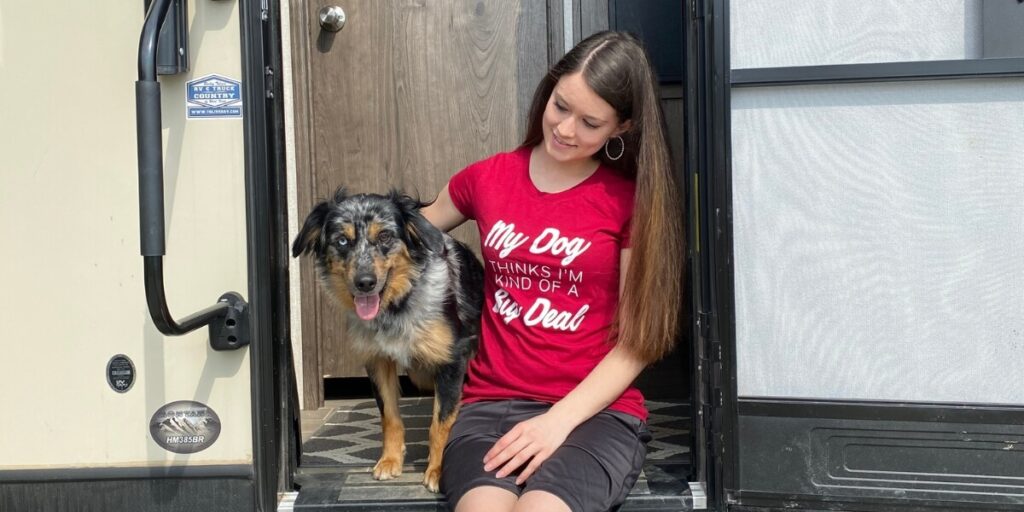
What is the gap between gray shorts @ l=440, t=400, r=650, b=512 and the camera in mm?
2080

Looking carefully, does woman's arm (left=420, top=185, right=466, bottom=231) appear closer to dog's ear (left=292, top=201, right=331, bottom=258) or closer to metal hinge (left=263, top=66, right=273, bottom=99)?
A: dog's ear (left=292, top=201, right=331, bottom=258)

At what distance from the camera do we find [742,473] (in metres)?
2.41

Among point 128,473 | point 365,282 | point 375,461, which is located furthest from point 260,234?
point 375,461

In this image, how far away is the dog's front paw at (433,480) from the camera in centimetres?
258

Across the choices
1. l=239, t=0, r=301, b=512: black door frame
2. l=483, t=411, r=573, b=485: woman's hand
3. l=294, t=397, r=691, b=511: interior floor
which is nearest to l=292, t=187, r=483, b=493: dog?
l=294, t=397, r=691, b=511: interior floor

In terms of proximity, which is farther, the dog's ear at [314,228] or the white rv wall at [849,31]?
the dog's ear at [314,228]

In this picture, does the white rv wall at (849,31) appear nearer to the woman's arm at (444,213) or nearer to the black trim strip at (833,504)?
the woman's arm at (444,213)

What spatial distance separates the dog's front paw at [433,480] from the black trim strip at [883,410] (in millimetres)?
891

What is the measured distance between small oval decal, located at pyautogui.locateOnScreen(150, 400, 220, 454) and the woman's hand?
79 centimetres

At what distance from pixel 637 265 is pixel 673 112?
67.1 inches

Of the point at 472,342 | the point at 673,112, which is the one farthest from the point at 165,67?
the point at 673,112

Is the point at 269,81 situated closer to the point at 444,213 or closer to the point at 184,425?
the point at 444,213

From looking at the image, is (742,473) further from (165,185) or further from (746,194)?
(165,185)

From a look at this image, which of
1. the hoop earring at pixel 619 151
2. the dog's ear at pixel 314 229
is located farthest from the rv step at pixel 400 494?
the hoop earring at pixel 619 151
